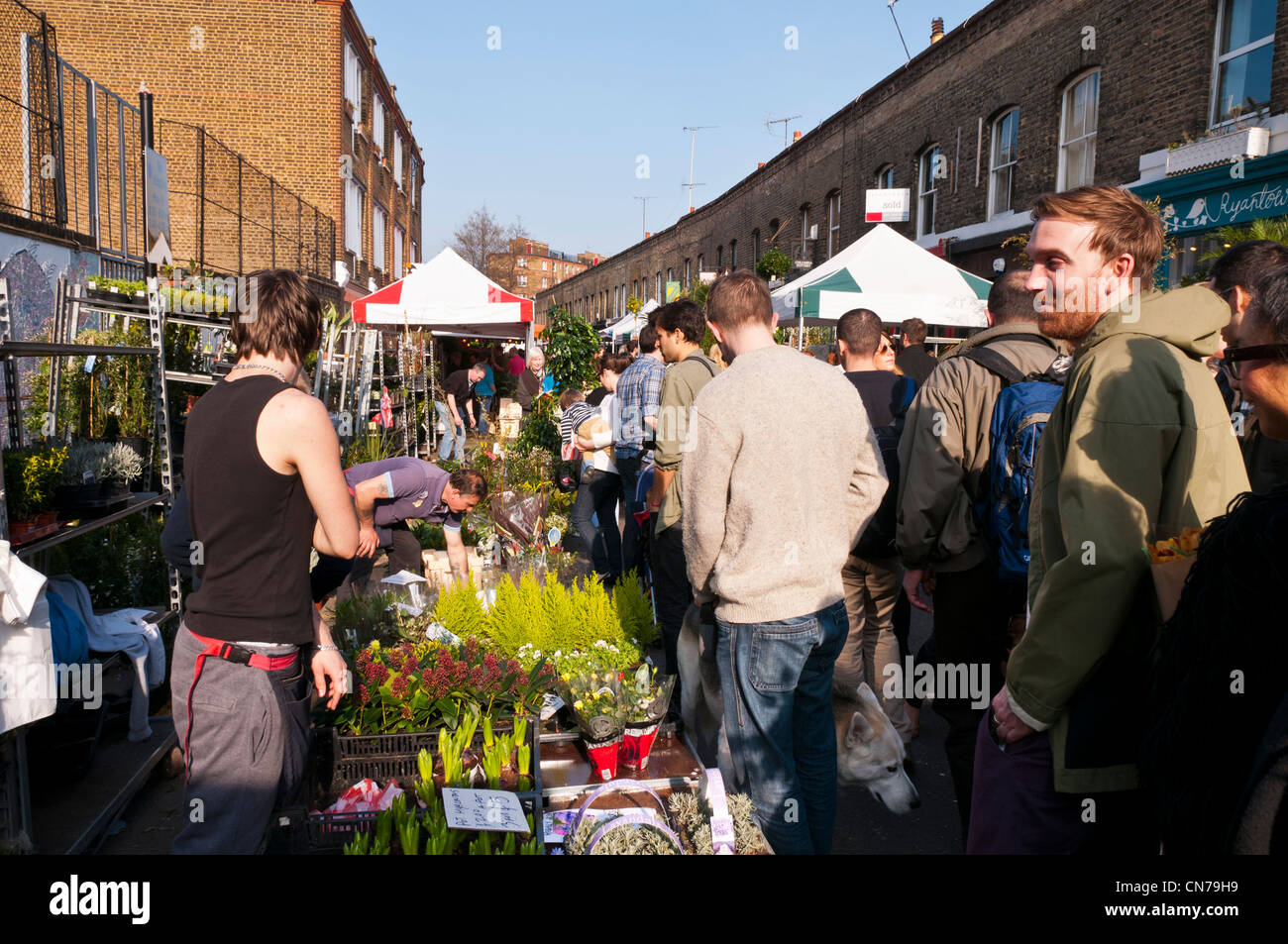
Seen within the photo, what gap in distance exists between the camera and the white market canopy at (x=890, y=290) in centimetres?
877

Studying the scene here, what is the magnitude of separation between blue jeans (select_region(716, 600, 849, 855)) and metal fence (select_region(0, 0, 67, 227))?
9.53 metres

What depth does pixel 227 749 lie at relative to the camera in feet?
7.73

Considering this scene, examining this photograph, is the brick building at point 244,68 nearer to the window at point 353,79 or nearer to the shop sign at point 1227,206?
the window at point 353,79

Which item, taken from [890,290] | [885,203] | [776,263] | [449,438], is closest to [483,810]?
[890,290]

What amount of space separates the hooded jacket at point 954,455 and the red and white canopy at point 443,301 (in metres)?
8.07

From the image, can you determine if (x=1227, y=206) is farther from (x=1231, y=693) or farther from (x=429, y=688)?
(x=1231, y=693)

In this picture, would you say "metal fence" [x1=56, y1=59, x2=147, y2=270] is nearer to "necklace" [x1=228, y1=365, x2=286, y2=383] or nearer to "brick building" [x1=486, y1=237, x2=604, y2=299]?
"necklace" [x1=228, y1=365, x2=286, y2=383]

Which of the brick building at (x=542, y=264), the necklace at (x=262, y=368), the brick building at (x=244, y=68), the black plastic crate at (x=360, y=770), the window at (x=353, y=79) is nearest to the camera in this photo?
the necklace at (x=262, y=368)

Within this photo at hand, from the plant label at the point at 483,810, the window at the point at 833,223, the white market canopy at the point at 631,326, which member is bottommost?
the plant label at the point at 483,810

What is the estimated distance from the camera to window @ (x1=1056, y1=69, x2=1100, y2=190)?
12.7 m

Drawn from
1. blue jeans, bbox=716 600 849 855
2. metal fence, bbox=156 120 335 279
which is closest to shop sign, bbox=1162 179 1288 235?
blue jeans, bbox=716 600 849 855

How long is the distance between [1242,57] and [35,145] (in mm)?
14096

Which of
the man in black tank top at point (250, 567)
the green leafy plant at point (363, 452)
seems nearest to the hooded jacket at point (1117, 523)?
the man in black tank top at point (250, 567)
